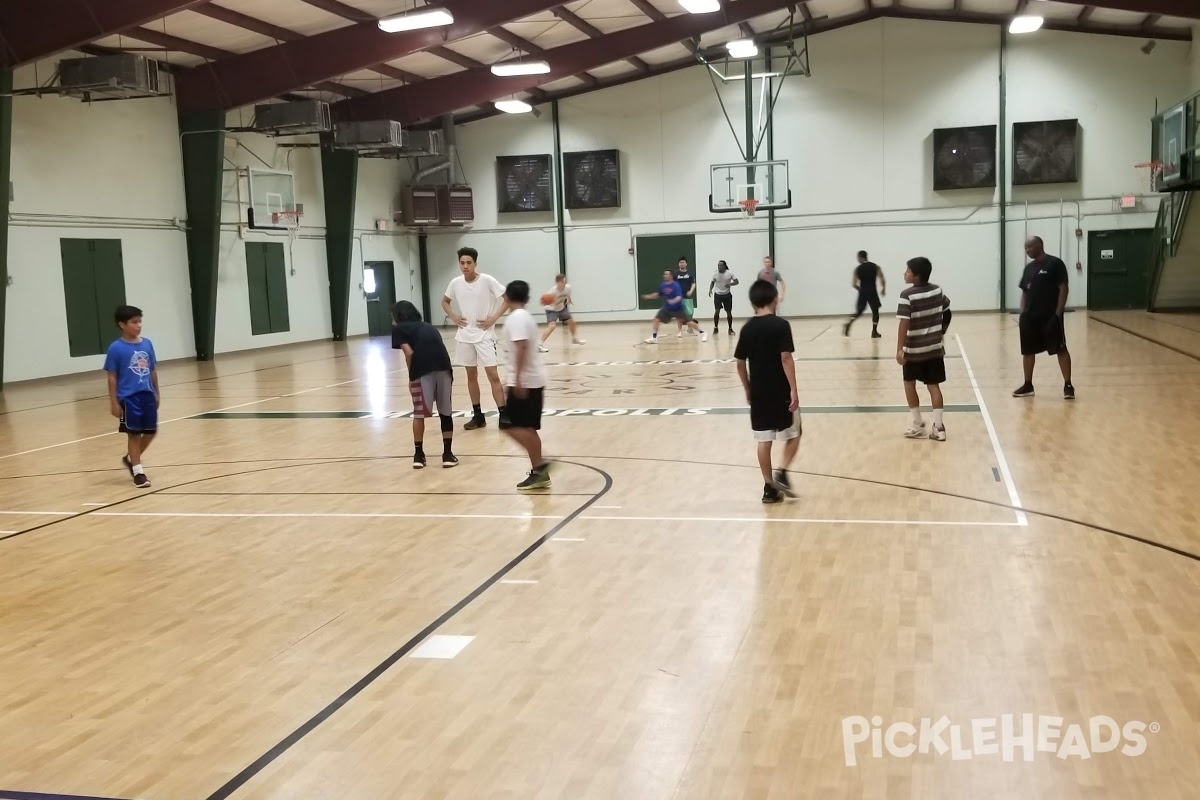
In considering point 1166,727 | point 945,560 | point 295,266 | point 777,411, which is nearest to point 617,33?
point 295,266

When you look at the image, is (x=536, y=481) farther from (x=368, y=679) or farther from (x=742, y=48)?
(x=742, y=48)

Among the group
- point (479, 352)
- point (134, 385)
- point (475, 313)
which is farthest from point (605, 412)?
point (134, 385)

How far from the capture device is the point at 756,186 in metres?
27.9

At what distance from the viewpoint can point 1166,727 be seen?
3.65 m

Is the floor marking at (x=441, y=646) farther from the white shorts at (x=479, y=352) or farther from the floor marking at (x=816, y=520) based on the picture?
the white shorts at (x=479, y=352)

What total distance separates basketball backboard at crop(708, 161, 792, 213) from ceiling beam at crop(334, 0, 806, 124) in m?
4.25

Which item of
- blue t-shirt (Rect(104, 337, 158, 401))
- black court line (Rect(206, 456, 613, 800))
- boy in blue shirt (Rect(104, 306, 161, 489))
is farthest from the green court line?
black court line (Rect(206, 456, 613, 800))

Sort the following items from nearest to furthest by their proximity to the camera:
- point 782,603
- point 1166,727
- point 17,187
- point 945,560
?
point 1166,727, point 782,603, point 945,560, point 17,187

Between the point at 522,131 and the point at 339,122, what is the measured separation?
6573 mm

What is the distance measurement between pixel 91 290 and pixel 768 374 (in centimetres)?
1724

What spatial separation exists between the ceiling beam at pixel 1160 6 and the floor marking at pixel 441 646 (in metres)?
20.7

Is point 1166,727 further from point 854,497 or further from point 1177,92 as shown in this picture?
point 1177,92

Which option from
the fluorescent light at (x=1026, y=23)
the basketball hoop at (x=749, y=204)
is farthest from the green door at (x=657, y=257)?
the fluorescent light at (x=1026, y=23)

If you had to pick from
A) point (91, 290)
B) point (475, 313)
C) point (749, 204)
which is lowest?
point (475, 313)
